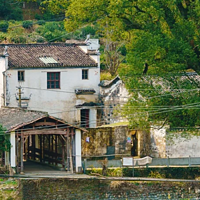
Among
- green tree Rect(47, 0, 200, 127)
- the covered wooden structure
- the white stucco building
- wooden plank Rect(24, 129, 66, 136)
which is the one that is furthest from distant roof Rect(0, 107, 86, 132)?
the white stucco building

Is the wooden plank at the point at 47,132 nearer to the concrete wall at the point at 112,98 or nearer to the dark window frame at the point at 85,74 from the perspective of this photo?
the concrete wall at the point at 112,98

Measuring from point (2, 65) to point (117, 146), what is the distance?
38.0ft

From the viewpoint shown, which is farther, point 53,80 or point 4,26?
point 4,26

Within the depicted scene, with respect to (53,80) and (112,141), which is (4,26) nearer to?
(53,80)

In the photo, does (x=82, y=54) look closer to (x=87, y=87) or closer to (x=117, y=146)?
(x=87, y=87)

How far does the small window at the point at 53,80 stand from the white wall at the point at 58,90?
0.79 feet

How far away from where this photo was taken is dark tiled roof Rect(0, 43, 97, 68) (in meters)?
60.7

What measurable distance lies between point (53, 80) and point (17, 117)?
→ 12429mm

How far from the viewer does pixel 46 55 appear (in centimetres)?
6253

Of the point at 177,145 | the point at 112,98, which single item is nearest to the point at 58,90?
the point at 112,98

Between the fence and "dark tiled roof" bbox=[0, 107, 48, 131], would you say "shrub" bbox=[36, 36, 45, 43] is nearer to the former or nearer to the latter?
"dark tiled roof" bbox=[0, 107, 48, 131]

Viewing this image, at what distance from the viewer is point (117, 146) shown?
5381 centimetres

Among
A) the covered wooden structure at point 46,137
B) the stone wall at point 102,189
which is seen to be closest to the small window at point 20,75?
the covered wooden structure at point 46,137

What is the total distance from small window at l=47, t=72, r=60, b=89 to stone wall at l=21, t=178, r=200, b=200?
641 inches
